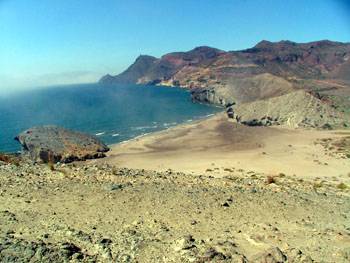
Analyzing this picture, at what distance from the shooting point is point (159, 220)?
11461mm

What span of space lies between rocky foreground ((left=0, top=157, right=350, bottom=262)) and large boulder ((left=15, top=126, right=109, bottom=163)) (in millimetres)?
24577

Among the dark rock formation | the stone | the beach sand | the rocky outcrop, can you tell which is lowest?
the beach sand

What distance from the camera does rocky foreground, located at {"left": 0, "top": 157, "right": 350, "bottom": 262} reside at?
9.18m

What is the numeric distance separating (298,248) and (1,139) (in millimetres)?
61393

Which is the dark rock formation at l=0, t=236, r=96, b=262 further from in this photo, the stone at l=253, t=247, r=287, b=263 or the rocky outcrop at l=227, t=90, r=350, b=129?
the rocky outcrop at l=227, t=90, r=350, b=129

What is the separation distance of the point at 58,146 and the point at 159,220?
32569 millimetres

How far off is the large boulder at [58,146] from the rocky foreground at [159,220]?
80.6 feet

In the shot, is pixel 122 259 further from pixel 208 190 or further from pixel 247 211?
pixel 208 190

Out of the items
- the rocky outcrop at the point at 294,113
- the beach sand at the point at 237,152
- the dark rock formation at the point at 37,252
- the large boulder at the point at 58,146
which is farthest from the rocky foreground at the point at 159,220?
the rocky outcrop at the point at 294,113

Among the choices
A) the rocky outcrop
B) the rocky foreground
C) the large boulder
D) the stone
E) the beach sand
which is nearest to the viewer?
the stone

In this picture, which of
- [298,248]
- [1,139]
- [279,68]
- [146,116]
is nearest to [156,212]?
[298,248]

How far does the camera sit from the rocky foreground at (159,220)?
30.1ft

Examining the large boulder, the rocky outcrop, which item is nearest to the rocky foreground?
the large boulder

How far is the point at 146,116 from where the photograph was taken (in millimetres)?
85812
